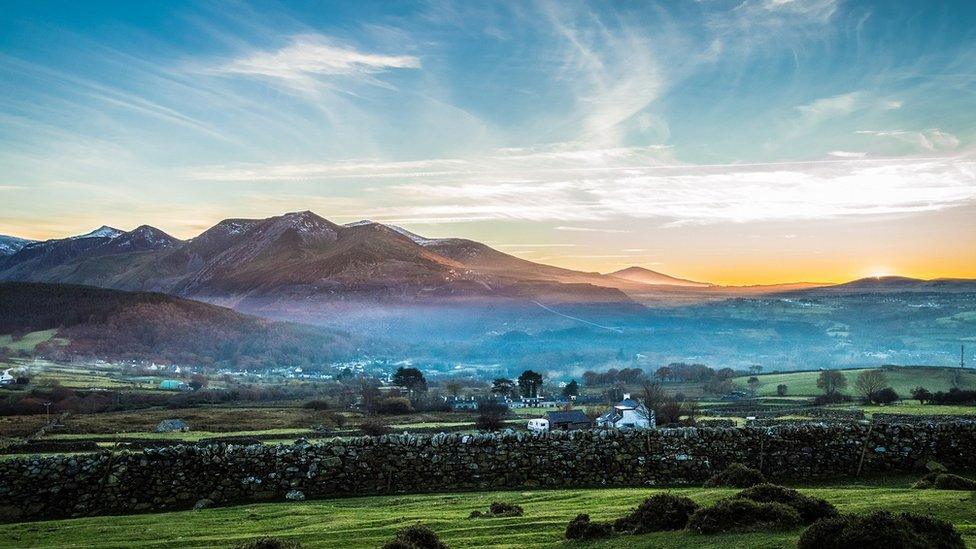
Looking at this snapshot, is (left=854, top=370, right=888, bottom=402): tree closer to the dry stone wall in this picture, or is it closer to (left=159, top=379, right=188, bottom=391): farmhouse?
the dry stone wall

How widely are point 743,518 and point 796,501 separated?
131 cm

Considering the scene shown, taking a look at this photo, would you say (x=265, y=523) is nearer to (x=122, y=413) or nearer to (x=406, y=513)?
(x=406, y=513)

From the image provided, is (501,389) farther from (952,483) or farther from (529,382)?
(952,483)

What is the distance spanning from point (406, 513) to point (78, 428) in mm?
75546

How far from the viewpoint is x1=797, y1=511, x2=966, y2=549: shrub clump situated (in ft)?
30.1

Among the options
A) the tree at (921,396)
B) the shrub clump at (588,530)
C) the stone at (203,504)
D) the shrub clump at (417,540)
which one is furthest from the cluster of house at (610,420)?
the shrub clump at (417,540)

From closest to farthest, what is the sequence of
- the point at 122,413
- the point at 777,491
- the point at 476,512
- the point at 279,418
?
the point at 777,491
the point at 476,512
the point at 279,418
the point at 122,413

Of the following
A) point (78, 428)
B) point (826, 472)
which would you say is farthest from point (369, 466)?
point (78, 428)

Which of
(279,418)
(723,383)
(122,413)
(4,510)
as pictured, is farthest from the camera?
(723,383)

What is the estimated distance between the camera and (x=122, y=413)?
103 m

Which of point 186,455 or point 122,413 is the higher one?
point 186,455

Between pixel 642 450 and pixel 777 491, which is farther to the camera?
pixel 642 450


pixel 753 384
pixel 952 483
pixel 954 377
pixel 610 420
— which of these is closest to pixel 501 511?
pixel 952 483

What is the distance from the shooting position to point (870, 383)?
113938 millimetres
